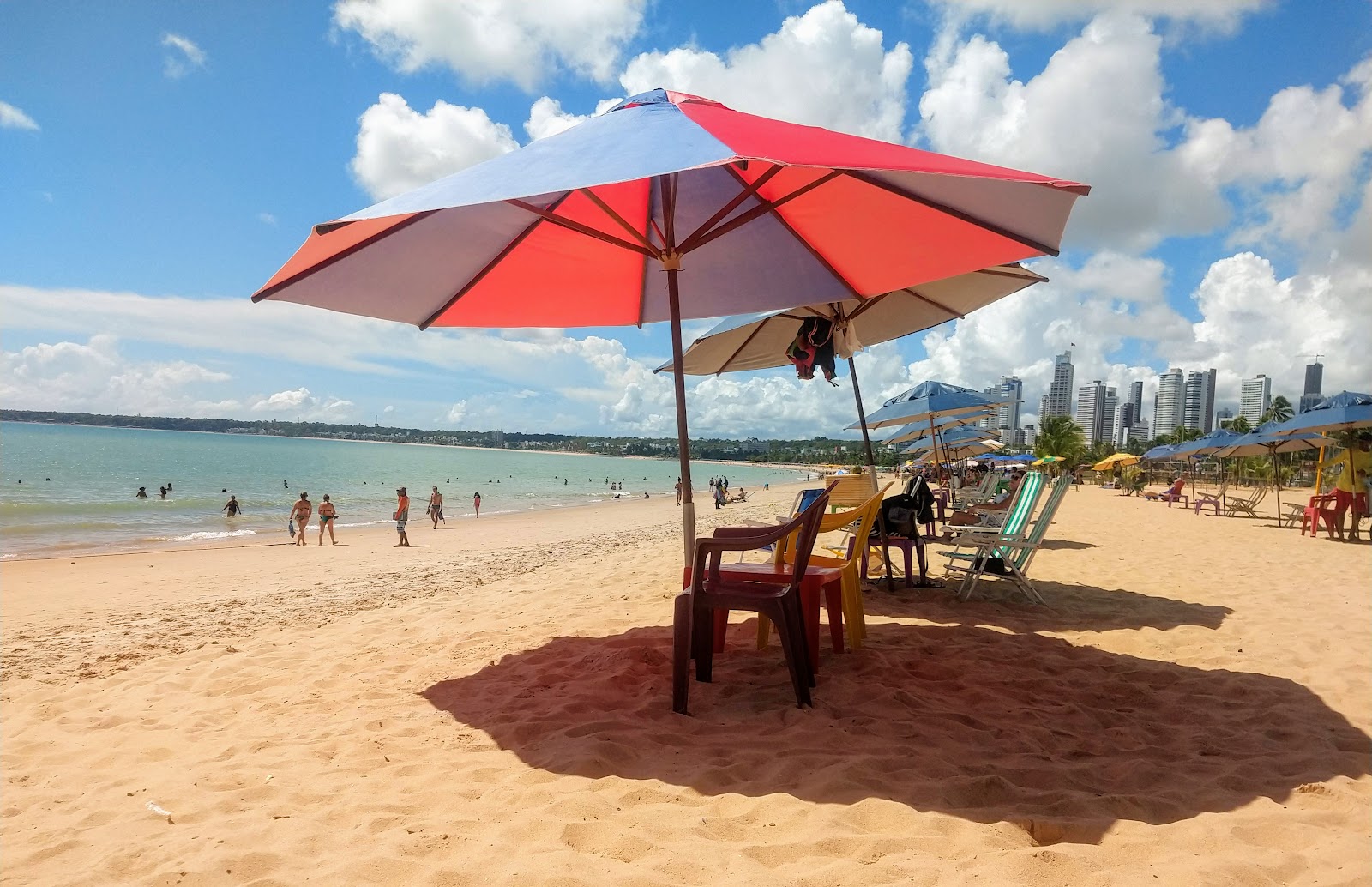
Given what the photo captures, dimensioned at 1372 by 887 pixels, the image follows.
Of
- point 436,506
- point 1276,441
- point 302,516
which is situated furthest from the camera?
point 436,506

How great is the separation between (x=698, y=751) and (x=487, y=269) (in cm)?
309

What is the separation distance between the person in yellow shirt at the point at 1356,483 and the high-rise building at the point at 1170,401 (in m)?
106

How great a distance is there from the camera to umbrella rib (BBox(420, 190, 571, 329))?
4.18 metres

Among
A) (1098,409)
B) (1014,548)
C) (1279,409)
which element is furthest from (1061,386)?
(1014,548)

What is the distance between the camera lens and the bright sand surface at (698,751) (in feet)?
6.17

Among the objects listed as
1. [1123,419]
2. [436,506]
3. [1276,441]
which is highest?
[1123,419]

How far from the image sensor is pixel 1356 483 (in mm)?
11047

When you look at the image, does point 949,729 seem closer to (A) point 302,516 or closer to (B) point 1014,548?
(B) point 1014,548

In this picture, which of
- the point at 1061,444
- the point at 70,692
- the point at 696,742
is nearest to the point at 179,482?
the point at 70,692

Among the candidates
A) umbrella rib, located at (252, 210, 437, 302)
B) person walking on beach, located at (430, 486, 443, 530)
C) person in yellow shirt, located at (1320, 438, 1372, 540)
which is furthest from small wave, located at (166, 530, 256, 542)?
person in yellow shirt, located at (1320, 438, 1372, 540)

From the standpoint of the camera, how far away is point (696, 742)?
→ 105 inches

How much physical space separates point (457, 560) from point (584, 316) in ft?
27.4

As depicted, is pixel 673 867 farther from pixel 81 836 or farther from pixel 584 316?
pixel 584 316

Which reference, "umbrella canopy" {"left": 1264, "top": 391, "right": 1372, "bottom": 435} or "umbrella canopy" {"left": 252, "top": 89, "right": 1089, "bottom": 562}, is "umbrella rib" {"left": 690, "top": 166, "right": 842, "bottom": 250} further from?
"umbrella canopy" {"left": 1264, "top": 391, "right": 1372, "bottom": 435}
